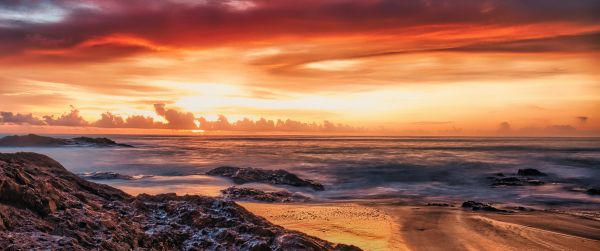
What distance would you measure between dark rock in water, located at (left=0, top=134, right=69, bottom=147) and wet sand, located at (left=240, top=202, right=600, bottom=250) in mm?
71308

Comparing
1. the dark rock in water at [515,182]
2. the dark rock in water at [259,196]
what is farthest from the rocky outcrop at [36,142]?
the dark rock in water at [515,182]

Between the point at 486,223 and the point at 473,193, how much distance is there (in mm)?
14514

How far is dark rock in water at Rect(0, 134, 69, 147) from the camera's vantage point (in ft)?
246

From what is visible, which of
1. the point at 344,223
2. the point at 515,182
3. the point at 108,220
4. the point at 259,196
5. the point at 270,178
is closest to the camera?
the point at 108,220

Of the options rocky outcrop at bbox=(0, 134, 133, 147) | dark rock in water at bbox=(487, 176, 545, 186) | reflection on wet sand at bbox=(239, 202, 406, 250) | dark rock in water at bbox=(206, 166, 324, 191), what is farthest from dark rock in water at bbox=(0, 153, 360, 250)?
rocky outcrop at bbox=(0, 134, 133, 147)

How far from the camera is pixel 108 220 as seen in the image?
240 inches

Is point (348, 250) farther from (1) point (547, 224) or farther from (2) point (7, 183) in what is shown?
(1) point (547, 224)

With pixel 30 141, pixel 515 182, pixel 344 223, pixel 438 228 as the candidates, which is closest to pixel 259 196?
pixel 344 223

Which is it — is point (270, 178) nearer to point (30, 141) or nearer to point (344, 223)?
point (344, 223)

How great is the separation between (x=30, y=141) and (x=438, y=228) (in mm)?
83431

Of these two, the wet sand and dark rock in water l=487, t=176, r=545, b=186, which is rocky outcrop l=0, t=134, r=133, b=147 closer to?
the wet sand

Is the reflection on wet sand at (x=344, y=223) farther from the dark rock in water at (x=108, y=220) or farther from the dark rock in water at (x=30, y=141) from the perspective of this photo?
the dark rock in water at (x=30, y=141)

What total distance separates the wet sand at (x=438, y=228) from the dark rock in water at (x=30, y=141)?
234ft

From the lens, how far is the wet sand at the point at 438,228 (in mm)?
11891
